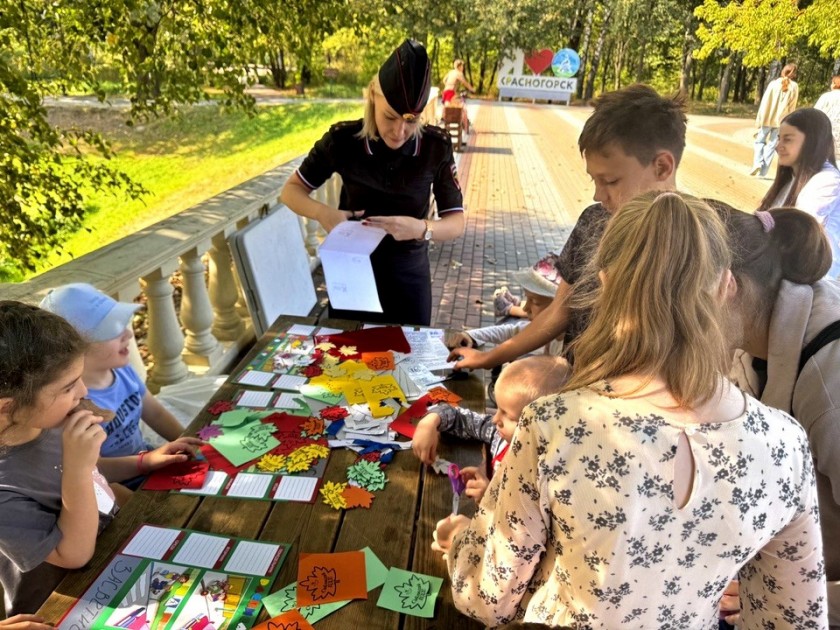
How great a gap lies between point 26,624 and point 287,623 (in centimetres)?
53

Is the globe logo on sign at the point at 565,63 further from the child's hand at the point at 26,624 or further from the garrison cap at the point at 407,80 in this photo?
the child's hand at the point at 26,624

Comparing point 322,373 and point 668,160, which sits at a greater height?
point 668,160

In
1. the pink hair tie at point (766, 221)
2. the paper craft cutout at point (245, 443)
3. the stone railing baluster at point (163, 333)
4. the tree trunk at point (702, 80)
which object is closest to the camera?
the pink hair tie at point (766, 221)

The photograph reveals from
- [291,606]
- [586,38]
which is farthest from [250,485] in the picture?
[586,38]

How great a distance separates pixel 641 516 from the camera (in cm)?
97

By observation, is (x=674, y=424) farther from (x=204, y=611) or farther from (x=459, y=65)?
(x=459, y=65)

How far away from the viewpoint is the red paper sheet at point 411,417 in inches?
75.1

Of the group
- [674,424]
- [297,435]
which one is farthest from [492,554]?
[297,435]

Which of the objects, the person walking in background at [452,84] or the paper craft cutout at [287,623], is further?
the person walking in background at [452,84]

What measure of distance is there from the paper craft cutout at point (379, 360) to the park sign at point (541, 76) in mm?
29296

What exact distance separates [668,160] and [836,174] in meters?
2.47

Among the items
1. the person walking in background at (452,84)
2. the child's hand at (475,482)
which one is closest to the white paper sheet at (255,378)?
the child's hand at (475,482)

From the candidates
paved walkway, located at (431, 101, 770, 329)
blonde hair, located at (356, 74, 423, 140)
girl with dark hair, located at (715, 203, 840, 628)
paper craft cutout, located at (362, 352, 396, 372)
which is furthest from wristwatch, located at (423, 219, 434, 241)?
paved walkway, located at (431, 101, 770, 329)

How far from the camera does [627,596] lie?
1.03 m
